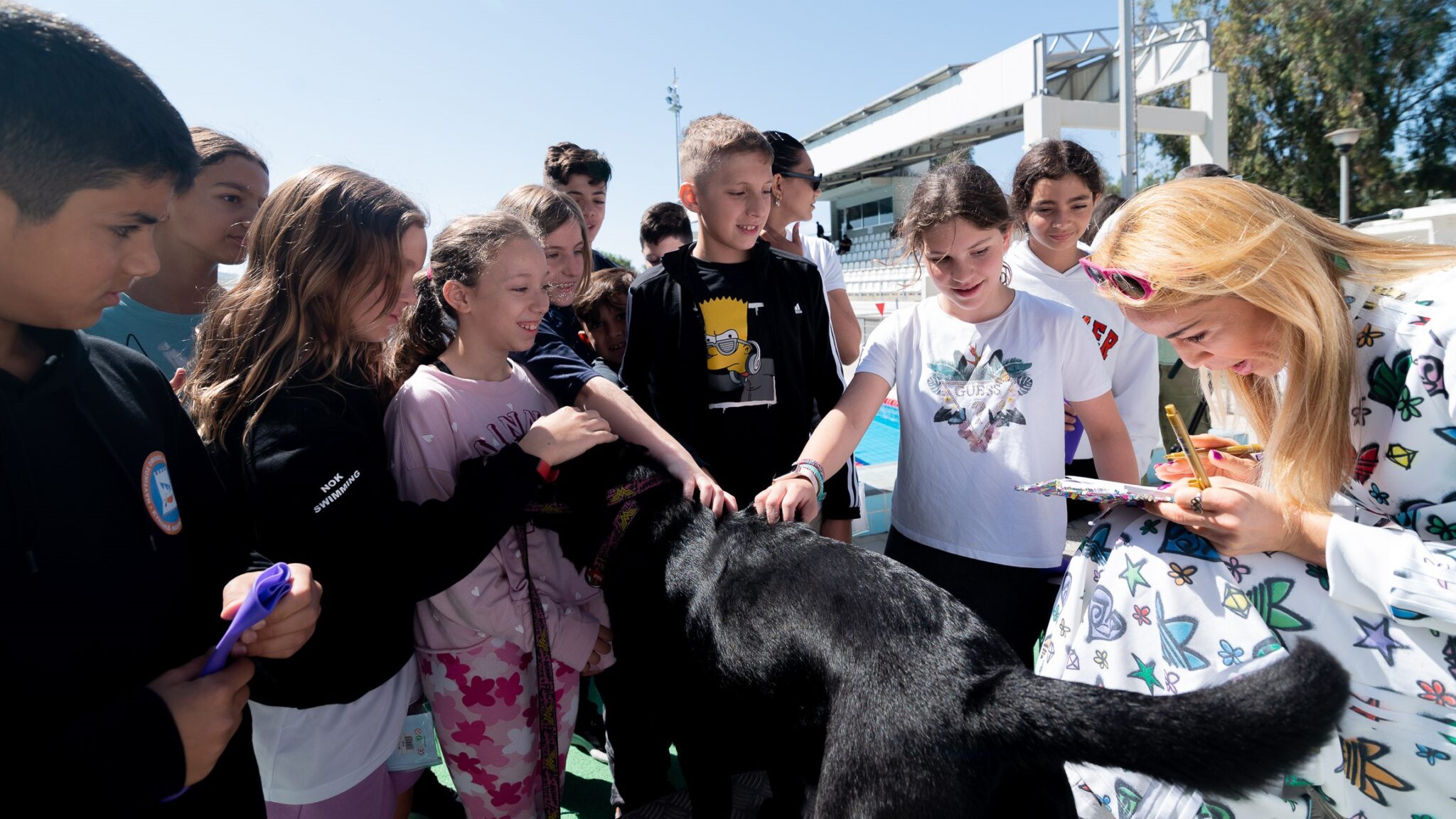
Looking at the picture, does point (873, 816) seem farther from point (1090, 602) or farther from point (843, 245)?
point (843, 245)

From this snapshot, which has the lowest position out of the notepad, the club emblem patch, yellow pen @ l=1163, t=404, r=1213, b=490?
the notepad

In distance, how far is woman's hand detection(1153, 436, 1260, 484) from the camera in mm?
1754

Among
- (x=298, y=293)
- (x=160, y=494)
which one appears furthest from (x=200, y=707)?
(x=298, y=293)

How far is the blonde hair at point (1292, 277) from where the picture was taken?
4.85ft

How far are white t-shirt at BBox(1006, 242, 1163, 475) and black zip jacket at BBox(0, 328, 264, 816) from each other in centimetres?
296

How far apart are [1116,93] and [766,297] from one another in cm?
1708

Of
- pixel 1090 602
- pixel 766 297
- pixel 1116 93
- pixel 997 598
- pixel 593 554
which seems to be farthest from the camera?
pixel 1116 93

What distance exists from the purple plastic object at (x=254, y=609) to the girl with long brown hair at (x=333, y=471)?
42 cm

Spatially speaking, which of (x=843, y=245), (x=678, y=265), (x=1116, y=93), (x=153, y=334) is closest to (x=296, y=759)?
(x=153, y=334)

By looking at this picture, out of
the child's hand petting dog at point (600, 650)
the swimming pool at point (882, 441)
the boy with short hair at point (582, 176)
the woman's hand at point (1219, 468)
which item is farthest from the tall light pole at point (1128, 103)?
the child's hand petting dog at point (600, 650)

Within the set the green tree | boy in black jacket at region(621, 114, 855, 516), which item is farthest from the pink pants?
the green tree

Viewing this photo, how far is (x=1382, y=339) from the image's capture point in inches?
56.6

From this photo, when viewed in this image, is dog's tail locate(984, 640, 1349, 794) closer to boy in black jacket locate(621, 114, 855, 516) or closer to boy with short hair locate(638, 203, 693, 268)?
boy in black jacket locate(621, 114, 855, 516)

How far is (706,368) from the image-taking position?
2521mm
